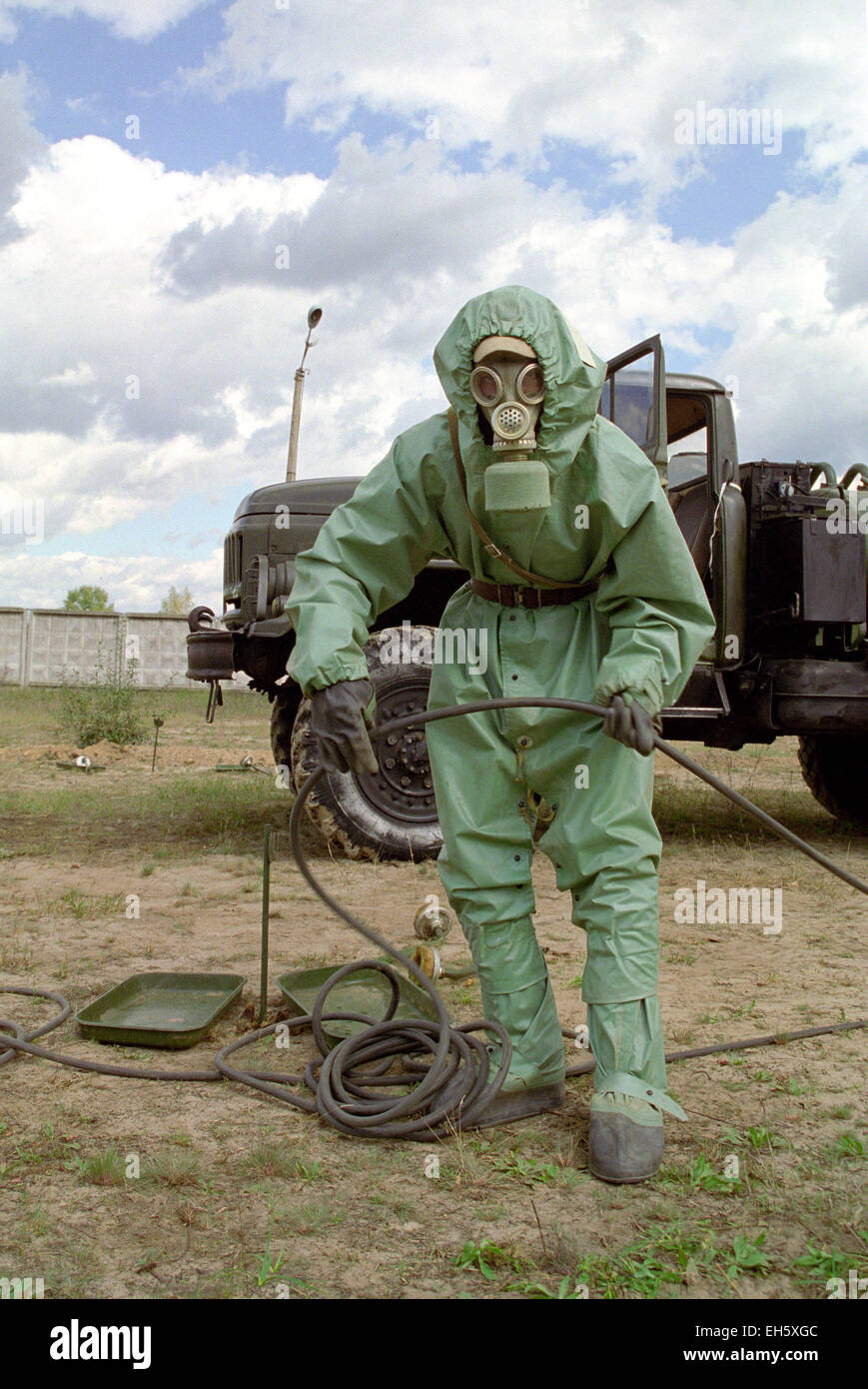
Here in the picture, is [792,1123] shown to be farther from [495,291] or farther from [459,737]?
[495,291]

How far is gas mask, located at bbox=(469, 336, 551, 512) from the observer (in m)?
2.00

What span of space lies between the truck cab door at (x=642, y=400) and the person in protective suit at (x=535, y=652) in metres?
2.61

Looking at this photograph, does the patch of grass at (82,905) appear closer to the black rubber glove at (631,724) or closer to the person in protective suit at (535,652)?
the person in protective suit at (535,652)

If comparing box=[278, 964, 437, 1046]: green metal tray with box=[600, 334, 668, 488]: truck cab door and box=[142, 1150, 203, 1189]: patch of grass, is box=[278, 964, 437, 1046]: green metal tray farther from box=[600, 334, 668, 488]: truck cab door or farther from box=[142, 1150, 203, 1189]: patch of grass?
box=[600, 334, 668, 488]: truck cab door

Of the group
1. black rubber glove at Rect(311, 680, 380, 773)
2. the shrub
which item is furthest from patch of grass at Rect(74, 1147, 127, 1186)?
the shrub

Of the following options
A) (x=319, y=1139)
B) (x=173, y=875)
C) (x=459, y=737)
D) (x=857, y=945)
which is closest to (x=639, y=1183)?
(x=319, y=1139)

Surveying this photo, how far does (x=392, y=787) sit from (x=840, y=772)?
10.2ft

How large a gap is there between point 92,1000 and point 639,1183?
170cm

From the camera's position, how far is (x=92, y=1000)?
3012mm

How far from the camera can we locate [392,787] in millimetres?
4953

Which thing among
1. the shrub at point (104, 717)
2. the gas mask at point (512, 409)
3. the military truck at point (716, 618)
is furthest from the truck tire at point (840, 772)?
the shrub at point (104, 717)

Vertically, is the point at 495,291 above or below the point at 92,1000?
above

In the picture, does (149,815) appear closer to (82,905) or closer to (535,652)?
(82,905)
